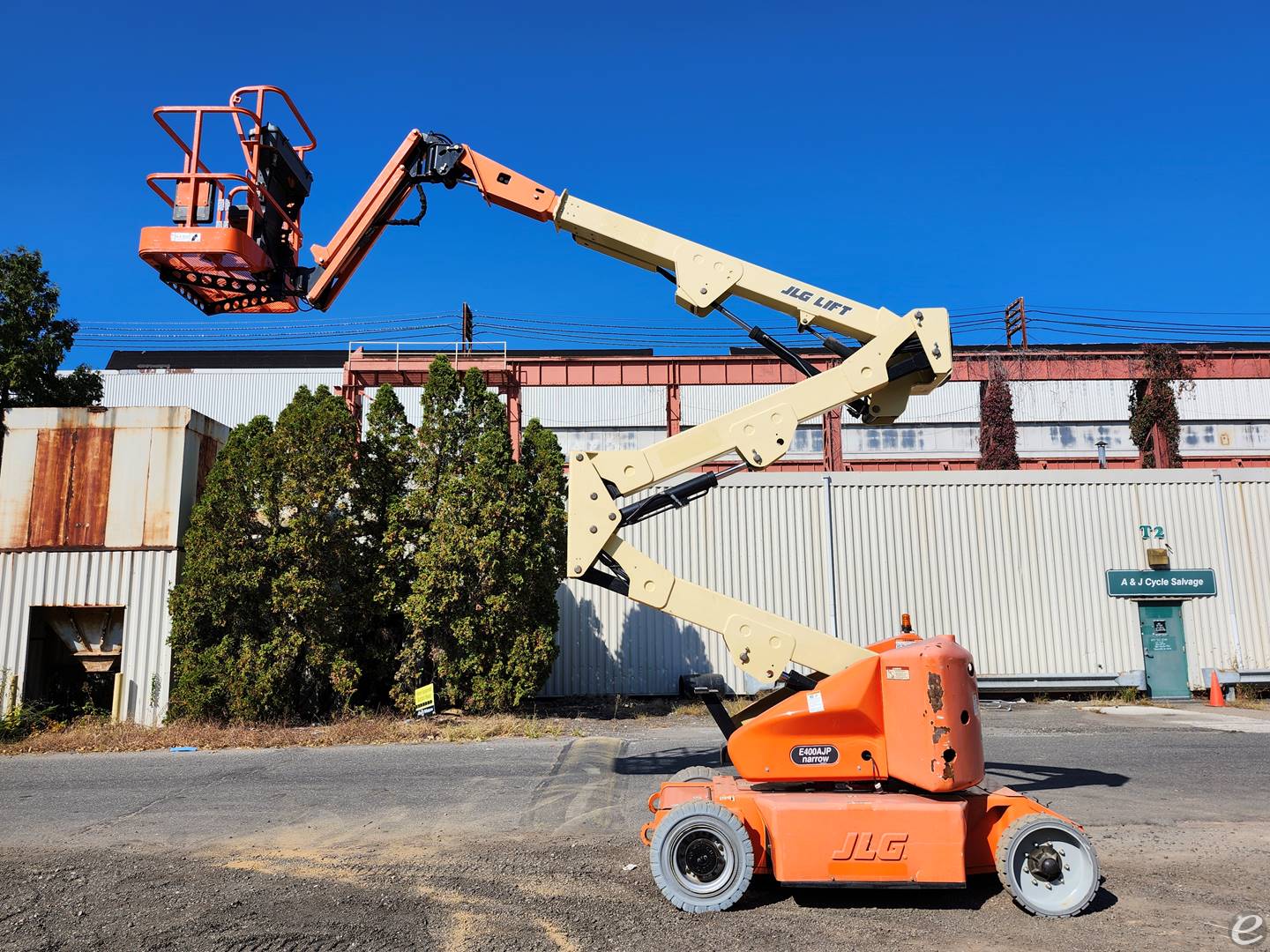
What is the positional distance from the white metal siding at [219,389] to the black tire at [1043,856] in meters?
42.7

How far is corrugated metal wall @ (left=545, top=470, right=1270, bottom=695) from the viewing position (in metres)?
19.2

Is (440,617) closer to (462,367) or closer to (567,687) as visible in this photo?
(567,687)

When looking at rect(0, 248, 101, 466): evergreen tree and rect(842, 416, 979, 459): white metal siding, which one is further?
rect(842, 416, 979, 459): white metal siding

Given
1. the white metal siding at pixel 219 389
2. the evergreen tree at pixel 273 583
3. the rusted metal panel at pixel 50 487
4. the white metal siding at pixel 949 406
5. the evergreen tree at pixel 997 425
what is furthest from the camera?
the white metal siding at pixel 219 389

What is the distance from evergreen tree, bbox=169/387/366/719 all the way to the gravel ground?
8.97ft

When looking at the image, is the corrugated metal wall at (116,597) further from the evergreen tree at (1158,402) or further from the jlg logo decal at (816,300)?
the evergreen tree at (1158,402)

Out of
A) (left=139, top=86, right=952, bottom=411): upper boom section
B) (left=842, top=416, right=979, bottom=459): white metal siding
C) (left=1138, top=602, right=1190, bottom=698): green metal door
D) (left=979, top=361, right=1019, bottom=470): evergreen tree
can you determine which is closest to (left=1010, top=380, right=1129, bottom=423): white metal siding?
(left=842, top=416, right=979, bottom=459): white metal siding

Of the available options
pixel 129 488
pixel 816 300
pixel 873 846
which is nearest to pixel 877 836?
pixel 873 846

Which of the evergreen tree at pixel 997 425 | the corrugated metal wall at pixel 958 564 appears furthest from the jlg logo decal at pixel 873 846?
the evergreen tree at pixel 997 425

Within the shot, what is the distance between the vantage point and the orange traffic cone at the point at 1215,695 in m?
17.9

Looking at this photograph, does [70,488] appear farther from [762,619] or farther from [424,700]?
[762,619]

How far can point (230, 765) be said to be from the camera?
11.8m

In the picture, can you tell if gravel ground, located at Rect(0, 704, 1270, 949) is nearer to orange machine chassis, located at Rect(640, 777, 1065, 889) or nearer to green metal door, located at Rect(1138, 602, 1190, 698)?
orange machine chassis, located at Rect(640, 777, 1065, 889)

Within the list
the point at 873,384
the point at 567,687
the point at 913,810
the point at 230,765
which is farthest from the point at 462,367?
the point at 913,810
